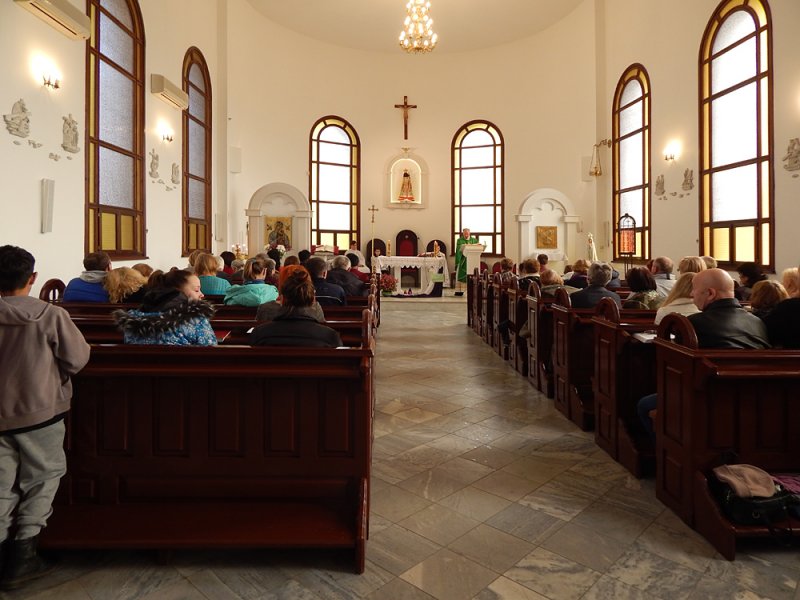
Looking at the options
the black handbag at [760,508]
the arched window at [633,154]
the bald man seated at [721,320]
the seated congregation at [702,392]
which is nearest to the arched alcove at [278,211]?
the arched window at [633,154]

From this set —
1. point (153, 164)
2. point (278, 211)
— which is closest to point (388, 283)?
point (278, 211)

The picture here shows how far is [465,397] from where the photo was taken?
526cm

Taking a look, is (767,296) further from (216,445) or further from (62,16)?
(62,16)

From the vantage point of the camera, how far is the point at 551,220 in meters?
15.0

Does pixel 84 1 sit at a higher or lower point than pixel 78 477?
higher

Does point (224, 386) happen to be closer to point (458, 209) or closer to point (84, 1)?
point (84, 1)

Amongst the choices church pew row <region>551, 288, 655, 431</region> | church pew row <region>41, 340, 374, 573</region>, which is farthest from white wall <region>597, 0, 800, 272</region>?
church pew row <region>41, 340, 374, 573</region>

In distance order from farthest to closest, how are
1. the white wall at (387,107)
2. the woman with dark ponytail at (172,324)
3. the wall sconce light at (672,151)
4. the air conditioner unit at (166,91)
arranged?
the wall sconce light at (672,151) < the air conditioner unit at (166,91) < the white wall at (387,107) < the woman with dark ponytail at (172,324)

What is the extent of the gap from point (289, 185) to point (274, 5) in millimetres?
4006

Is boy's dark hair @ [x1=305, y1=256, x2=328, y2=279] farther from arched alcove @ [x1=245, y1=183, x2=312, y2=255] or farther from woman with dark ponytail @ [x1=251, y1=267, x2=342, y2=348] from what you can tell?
arched alcove @ [x1=245, y1=183, x2=312, y2=255]

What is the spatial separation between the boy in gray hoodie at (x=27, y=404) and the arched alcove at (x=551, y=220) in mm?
13424

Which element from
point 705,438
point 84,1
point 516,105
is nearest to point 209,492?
point 705,438

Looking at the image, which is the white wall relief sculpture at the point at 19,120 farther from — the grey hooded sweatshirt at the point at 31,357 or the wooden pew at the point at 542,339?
the wooden pew at the point at 542,339

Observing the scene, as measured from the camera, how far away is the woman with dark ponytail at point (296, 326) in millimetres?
2908
